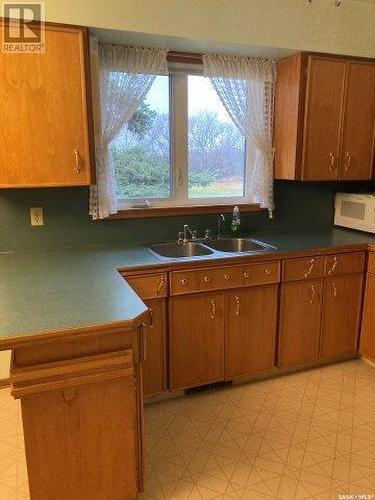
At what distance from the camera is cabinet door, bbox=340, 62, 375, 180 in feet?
8.75

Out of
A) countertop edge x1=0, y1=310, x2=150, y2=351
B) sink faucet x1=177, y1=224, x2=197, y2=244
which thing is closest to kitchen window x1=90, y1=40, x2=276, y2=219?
sink faucet x1=177, y1=224, x2=197, y2=244

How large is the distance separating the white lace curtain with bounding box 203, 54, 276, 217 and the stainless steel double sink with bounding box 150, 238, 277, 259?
15.2 inches

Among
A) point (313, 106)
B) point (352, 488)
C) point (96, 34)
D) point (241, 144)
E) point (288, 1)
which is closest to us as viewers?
point (352, 488)

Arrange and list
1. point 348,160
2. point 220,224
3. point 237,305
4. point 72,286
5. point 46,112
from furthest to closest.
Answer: point 220,224 < point 348,160 < point 237,305 < point 46,112 < point 72,286

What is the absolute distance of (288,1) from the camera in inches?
95.5

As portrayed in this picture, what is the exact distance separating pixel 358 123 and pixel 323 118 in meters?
0.30

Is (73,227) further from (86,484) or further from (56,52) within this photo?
(86,484)

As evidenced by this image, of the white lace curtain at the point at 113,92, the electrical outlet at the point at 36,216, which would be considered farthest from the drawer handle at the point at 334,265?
the electrical outlet at the point at 36,216

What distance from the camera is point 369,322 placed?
8.98 feet

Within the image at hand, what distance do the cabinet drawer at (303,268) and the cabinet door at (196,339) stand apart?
50 cm

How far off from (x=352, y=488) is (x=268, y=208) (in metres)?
1.90

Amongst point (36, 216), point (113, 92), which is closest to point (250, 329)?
point (36, 216)

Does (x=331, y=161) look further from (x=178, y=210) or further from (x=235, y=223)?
(x=178, y=210)

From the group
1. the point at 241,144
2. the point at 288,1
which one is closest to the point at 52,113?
the point at 241,144
